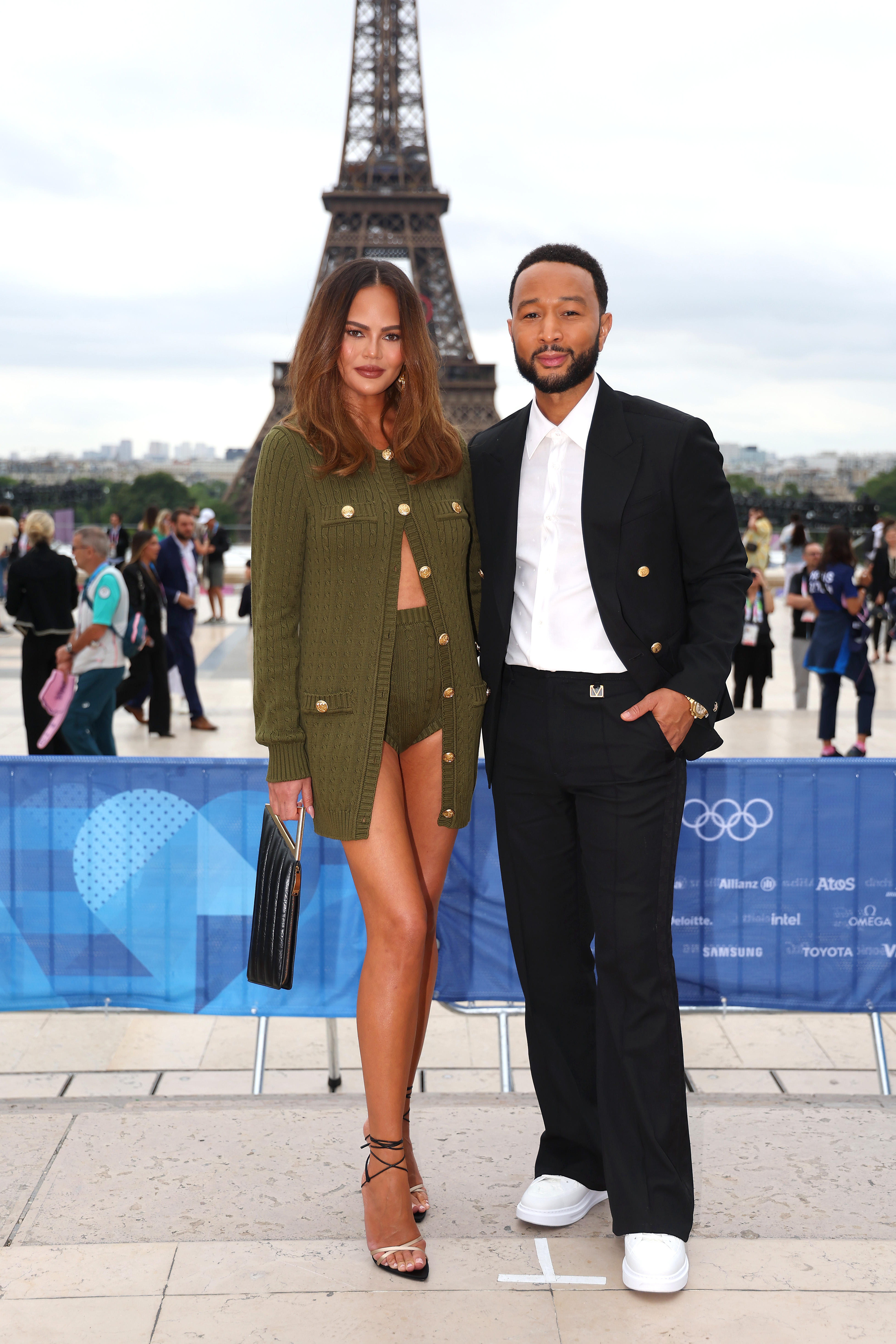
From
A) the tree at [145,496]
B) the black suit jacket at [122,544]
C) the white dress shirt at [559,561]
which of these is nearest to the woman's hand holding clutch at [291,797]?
the white dress shirt at [559,561]

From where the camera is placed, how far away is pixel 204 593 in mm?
25531

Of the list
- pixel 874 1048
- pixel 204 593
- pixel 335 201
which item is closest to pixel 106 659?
pixel 874 1048

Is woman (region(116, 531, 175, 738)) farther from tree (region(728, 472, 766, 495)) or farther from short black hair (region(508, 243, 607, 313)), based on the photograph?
tree (region(728, 472, 766, 495))

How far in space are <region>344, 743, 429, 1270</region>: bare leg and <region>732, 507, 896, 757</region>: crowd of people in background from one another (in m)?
4.61

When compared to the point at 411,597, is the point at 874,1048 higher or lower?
lower

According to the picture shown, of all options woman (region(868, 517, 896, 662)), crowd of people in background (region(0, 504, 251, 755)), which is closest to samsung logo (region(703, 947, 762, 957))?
crowd of people in background (region(0, 504, 251, 755))

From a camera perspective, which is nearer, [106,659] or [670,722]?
[670,722]

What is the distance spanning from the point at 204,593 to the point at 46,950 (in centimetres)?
2206

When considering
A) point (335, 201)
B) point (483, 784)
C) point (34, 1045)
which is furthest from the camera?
point (335, 201)

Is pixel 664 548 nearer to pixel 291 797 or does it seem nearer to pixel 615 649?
pixel 615 649

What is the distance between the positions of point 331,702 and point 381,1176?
1.03m

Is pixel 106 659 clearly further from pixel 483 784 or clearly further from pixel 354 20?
pixel 354 20

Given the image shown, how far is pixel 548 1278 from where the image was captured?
261 cm

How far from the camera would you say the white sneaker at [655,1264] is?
8.31ft
